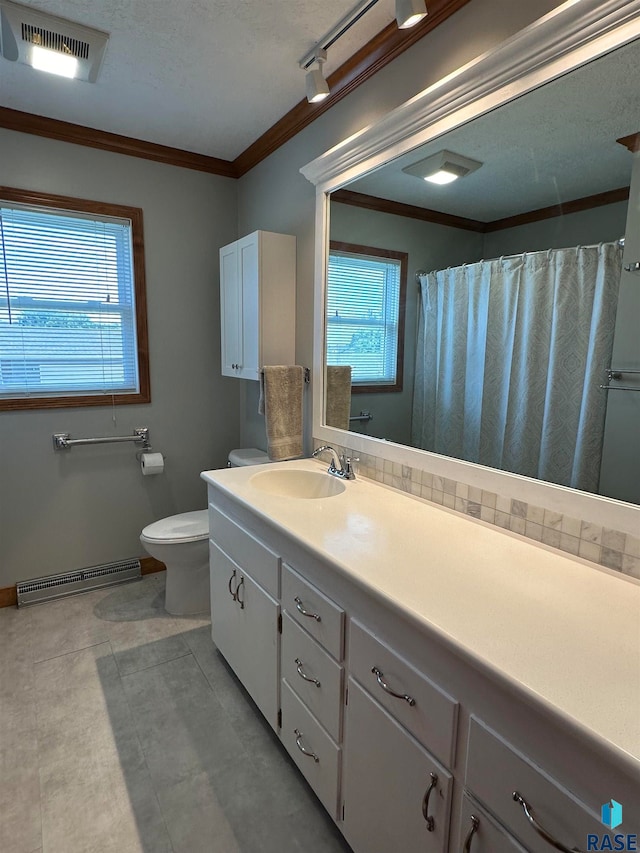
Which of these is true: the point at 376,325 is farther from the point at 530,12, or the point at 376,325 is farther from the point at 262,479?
the point at 530,12

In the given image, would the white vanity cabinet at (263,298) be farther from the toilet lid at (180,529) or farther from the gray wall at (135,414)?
the toilet lid at (180,529)

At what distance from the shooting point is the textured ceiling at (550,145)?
1117 millimetres

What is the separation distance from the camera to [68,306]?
101 inches

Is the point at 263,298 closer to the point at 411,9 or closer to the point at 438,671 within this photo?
the point at 411,9

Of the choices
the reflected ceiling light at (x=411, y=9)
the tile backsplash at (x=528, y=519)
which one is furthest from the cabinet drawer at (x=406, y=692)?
the reflected ceiling light at (x=411, y=9)

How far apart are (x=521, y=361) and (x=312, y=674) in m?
1.12

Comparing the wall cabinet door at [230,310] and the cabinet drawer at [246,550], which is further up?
the wall cabinet door at [230,310]

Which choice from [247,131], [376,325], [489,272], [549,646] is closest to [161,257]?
[247,131]

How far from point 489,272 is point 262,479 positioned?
118cm

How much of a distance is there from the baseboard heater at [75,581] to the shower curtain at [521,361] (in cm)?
209

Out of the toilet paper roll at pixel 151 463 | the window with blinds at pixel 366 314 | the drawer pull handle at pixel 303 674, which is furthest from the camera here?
the toilet paper roll at pixel 151 463

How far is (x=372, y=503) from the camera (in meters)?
1.64

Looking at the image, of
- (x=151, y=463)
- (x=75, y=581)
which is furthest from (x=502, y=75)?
(x=75, y=581)

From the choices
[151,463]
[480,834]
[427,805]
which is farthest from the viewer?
[151,463]
